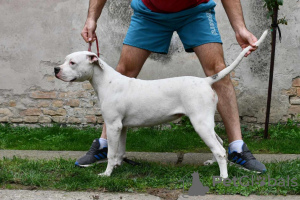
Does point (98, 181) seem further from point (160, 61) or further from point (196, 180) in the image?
point (160, 61)

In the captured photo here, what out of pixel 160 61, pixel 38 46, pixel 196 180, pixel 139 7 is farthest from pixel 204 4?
pixel 38 46

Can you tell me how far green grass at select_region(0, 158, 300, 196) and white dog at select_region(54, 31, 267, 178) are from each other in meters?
0.18

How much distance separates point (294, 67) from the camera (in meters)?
5.32

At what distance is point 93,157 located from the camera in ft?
11.4

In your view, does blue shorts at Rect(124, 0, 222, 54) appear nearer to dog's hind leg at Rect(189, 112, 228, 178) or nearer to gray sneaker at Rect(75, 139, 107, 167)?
dog's hind leg at Rect(189, 112, 228, 178)

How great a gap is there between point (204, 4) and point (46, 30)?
278 centimetres

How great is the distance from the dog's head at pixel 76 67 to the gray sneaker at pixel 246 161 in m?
1.27

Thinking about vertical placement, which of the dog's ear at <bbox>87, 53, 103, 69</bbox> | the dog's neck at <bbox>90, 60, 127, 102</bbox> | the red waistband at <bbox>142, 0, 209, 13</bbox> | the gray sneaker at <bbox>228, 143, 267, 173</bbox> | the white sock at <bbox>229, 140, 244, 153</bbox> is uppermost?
the red waistband at <bbox>142, 0, 209, 13</bbox>

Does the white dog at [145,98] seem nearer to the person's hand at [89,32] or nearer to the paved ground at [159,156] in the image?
the person's hand at [89,32]

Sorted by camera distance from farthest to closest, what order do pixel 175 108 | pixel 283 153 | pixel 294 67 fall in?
1. pixel 294 67
2. pixel 283 153
3. pixel 175 108

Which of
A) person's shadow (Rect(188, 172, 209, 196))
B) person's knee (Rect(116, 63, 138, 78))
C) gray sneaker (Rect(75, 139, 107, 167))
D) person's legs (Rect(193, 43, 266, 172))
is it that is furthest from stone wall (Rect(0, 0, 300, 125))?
person's shadow (Rect(188, 172, 209, 196))

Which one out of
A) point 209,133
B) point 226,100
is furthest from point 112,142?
point 226,100

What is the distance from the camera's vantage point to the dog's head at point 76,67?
3.02 meters

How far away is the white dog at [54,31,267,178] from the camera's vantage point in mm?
2904
